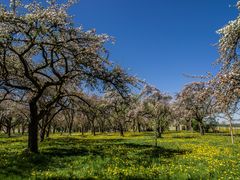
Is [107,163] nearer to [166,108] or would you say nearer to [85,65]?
[85,65]

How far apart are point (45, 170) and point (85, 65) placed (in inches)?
396

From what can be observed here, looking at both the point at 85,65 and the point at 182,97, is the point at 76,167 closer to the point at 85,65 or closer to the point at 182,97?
the point at 85,65

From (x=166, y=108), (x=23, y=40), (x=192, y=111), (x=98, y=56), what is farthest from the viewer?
(x=192, y=111)

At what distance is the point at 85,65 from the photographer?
925 inches

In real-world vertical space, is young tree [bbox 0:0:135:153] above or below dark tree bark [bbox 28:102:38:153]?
above

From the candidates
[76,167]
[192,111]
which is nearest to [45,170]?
[76,167]

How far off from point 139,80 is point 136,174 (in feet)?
38.5

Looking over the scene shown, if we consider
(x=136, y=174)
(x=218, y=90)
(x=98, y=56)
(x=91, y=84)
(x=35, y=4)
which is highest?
(x=35, y=4)

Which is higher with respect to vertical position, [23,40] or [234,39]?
[23,40]

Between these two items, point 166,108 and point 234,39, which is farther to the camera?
point 166,108

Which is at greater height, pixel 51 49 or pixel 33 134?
pixel 51 49

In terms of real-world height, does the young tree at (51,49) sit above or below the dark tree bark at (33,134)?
above

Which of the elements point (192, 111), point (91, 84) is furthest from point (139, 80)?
point (192, 111)

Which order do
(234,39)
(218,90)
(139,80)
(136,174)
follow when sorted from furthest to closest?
(139,80)
(136,174)
(234,39)
(218,90)
